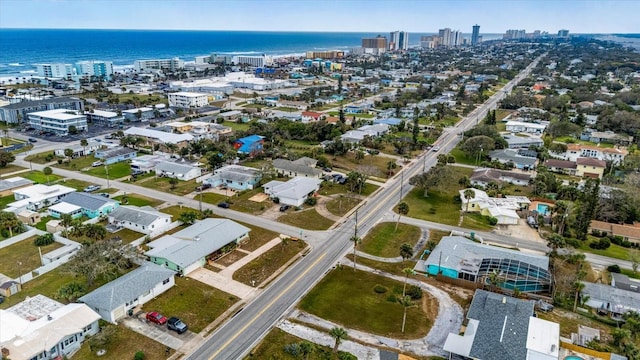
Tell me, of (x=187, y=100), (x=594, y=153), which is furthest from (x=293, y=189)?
(x=187, y=100)

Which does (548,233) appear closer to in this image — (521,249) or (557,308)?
(521,249)

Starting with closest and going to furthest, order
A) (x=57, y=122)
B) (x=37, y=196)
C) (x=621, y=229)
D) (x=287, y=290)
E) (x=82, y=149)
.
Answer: (x=287, y=290) → (x=621, y=229) → (x=37, y=196) → (x=82, y=149) → (x=57, y=122)

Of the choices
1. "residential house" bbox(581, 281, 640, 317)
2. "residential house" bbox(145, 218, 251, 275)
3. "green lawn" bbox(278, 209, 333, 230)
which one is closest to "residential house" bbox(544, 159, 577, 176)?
"residential house" bbox(581, 281, 640, 317)

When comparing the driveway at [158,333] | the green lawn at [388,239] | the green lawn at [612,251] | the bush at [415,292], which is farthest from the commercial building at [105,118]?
the green lawn at [612,251]

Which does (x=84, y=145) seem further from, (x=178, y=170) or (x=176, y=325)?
(x=176, y=325)

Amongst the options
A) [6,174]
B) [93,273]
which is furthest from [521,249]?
[6,174]

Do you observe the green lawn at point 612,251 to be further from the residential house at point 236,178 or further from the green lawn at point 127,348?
the green lawn at point 127,348

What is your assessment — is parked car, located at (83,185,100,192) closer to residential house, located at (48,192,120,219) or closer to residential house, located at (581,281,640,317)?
residential house, located at (48,192,120,219)
